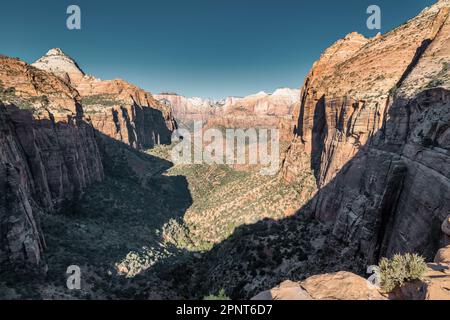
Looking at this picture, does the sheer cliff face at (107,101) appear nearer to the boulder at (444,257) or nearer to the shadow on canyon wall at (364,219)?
the shadow on canyon wall at (364,219)

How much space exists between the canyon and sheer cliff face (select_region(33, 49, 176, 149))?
55047 mm

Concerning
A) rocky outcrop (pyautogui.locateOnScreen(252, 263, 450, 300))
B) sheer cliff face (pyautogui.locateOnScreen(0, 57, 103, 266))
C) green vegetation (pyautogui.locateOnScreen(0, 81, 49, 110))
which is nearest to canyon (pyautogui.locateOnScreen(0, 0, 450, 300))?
rocky outcrop (pyautogui.locateOnScreen(252, 263, 450, 300))

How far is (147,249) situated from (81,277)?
19086 mm

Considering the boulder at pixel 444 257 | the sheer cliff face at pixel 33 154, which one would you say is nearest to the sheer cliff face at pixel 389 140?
the boulder at pixel 444 257

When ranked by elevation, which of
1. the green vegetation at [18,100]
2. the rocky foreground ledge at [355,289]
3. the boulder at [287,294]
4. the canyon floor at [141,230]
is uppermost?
the green vegetation at [18,100]

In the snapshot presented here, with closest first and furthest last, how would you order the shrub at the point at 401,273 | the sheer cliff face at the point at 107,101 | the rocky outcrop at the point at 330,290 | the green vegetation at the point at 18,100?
1. the rocky outcrop at the point at 330,290
2. the shrub at the point at 401,273
3. the green vegetation at the point at 18,100
4. the sheer cliff face at the point at 107,101

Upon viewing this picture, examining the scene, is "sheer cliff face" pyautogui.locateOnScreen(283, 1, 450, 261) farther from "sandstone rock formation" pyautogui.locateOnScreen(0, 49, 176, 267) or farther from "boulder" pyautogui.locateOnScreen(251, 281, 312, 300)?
"sandstone rock formation" pyautogui.locateOnScreen(0, 49, 176, 267)

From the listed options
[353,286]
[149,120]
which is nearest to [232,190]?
[353,286]

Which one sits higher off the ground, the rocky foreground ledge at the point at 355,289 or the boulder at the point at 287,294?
the rocky foreground ledge at the point at 355,289

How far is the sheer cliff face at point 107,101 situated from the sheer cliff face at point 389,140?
105 metres

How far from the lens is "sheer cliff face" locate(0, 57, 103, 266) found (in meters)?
29.5

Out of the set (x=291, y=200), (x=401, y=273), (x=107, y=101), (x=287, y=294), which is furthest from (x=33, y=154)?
(x=107, y=101)

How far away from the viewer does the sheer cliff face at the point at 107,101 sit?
409ft

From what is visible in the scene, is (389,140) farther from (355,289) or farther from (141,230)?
(141,230)
